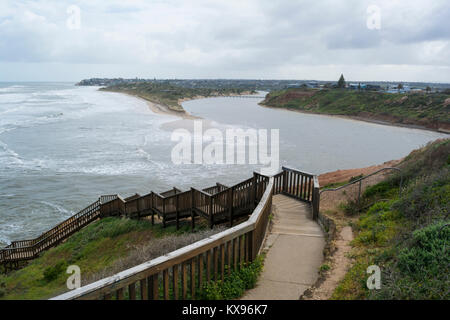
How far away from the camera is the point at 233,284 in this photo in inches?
187

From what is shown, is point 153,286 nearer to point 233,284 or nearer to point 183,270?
point 183,270

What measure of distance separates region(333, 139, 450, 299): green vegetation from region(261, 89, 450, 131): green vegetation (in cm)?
5962

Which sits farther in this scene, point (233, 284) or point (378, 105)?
point (378, 105)

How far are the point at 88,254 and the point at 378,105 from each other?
7885cm

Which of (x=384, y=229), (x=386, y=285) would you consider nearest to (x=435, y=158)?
(x=384, y=229)

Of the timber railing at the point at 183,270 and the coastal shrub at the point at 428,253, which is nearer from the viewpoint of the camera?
the timber railing at the point at 183,270

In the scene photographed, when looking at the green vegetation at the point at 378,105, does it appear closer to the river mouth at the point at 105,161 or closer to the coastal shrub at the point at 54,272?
the river mouth at the point at 105,161

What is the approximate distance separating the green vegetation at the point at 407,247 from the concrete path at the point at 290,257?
2.09ft

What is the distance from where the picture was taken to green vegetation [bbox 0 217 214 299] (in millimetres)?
9555

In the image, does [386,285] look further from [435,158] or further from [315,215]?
[435,158]

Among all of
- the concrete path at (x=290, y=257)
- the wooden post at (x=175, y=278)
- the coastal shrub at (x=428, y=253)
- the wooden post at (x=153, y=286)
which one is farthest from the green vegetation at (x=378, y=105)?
the wooden post at (x=153, y=286)

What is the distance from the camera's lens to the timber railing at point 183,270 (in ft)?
11.1

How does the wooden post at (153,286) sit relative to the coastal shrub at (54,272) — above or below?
above

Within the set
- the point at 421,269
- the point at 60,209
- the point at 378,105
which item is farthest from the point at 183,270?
the point at 378,105
